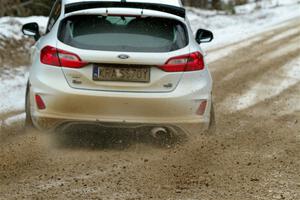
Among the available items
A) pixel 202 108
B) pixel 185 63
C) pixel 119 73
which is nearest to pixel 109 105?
pixel 119 73

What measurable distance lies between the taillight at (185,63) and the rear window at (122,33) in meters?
0.12

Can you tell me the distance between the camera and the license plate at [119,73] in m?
6.18

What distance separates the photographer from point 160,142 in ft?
22.6

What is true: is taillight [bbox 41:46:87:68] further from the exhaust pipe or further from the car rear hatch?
the exhaust pipe

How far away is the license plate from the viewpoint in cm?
618

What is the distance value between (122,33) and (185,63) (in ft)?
2.24

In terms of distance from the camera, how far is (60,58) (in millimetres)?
6258

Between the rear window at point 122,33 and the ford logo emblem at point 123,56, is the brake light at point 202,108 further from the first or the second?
the ford logo emblem at point 123,56

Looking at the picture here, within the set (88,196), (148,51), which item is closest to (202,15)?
(148,51)

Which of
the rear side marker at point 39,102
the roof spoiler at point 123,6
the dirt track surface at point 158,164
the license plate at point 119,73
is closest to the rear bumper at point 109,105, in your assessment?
the rear side marker at point 39,102

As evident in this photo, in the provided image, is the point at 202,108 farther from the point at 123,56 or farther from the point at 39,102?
the point at 39,102

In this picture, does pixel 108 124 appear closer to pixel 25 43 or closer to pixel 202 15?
pixel 25 43

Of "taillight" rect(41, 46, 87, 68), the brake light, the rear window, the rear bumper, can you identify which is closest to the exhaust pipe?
the rear bumper

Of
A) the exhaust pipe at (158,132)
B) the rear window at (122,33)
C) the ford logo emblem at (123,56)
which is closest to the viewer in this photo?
the ford logo emblem at (123,56)
